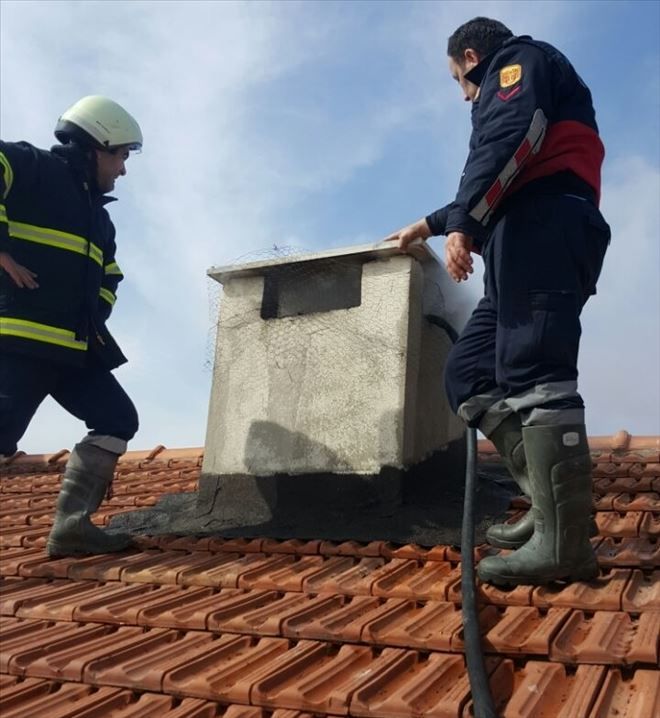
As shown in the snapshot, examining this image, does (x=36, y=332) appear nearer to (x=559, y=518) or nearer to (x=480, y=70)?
(x=480, y=70)

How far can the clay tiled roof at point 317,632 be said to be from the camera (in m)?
1.59

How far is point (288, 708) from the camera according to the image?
1.62m

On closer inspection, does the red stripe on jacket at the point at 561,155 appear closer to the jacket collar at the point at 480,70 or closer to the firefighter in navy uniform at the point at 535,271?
the firefighter in navy uniform at the point at 535,271

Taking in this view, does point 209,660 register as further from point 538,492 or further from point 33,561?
point 33,561

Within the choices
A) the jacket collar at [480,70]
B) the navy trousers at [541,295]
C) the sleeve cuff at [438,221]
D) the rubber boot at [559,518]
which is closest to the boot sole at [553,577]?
the rubber boot at [559,518]

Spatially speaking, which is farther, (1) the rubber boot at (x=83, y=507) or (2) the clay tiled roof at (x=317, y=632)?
(1) the rubber boot at (x=83, y=507)

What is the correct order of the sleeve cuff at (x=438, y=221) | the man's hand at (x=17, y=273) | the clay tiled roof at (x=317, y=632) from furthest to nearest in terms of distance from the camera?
the man's hand at (x=17, y=273) < the sleeve cuff at (x=438, y=221) < the clay tiled roof at (x=317, y=632)

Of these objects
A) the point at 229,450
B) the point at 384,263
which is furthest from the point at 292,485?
the point at 384,263

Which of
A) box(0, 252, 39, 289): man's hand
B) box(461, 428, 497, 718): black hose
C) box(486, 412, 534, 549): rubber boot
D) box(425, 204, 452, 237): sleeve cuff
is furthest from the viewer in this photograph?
box(0, 252, 39, 289): man's hand

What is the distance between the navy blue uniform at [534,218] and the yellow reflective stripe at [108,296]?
1.95m

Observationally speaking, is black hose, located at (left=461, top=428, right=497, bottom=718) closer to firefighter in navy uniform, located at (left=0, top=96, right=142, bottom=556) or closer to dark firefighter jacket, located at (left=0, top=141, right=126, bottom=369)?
firefighter in navy uniform, located at (left=0, top=96, right=142, bottom=556)

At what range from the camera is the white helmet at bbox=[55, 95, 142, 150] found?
3498 millimetres

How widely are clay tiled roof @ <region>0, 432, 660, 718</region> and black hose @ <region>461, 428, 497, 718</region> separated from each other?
43 millimetres

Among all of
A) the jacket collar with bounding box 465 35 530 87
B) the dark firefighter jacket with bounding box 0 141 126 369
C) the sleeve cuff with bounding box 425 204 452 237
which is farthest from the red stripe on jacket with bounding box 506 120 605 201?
the dark firefighter jacket with bounding box 0 141 126 369
